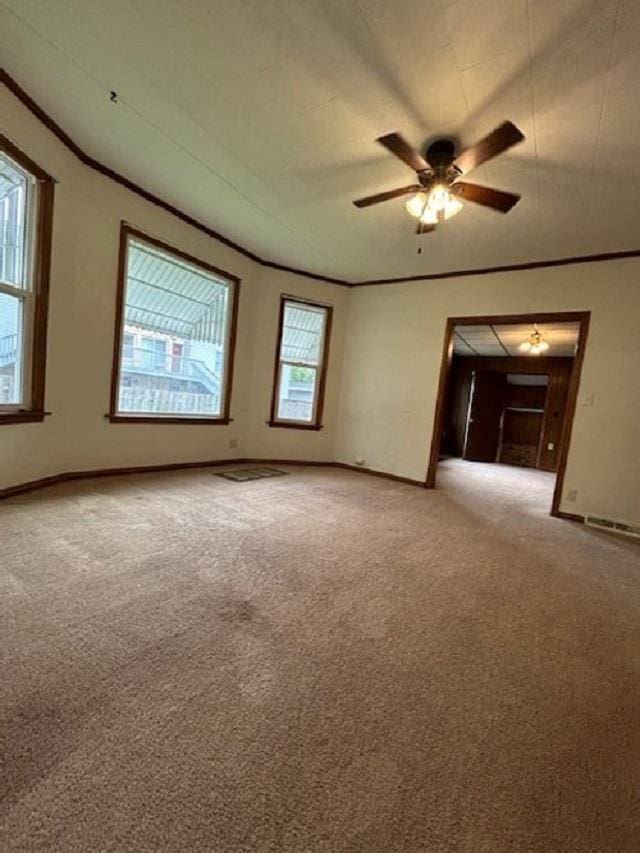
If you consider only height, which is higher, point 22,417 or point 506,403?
point 506,403

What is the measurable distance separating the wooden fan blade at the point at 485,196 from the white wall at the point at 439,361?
1.90 m

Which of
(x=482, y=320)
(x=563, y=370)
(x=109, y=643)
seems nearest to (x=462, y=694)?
(x=109, y=643)

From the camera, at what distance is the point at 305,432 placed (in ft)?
17.7

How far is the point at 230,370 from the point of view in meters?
4.76

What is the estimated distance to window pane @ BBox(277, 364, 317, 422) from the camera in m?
5.30

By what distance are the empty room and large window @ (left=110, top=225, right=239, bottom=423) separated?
0.11 feet

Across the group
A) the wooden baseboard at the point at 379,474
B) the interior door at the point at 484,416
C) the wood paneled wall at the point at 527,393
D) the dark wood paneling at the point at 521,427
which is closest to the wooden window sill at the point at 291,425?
the wooden baseboard at the point at 379,474

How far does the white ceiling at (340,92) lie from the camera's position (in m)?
1.68

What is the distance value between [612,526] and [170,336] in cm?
478

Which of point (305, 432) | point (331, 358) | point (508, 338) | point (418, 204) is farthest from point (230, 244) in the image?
point (508, 338)

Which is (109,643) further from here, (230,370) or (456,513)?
(230,370)

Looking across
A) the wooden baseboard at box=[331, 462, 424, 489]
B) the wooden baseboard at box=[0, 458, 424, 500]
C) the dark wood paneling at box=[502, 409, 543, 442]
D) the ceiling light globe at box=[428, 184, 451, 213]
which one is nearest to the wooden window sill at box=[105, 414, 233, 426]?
the wooden baseboard at box=[0, 458, 424, 500]

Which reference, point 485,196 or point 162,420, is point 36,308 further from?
point 485,196

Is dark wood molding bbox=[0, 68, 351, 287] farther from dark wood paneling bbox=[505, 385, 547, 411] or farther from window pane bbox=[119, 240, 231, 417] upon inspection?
dark wood paneling bbox=[505, 385, 547, 411]
